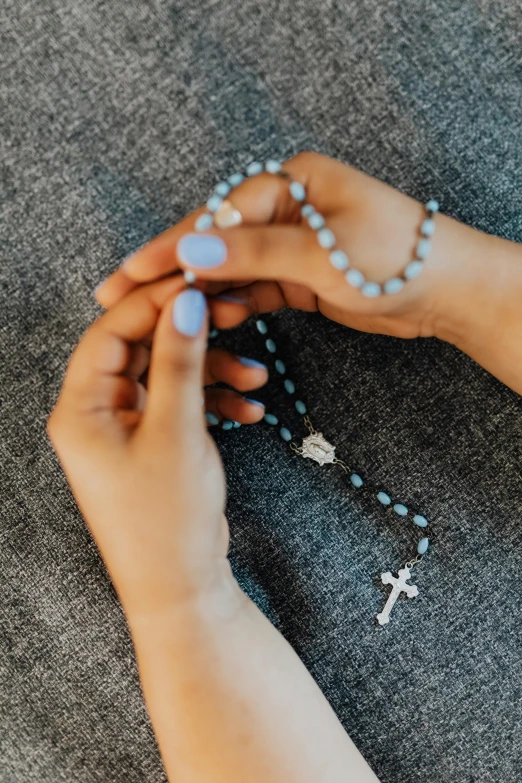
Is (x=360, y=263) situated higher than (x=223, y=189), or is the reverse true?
(x=223, y=189)

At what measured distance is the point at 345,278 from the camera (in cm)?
71

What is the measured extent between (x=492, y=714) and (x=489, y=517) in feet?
0.88

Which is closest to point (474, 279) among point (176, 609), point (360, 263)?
point (360, 263)

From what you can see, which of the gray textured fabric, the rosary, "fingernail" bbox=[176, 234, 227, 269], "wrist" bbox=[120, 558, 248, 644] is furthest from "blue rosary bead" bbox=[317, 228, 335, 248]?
"wrist" bbox=[120, 558, 248, 644]

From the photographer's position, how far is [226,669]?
2.35 ft

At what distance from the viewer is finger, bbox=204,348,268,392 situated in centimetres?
81

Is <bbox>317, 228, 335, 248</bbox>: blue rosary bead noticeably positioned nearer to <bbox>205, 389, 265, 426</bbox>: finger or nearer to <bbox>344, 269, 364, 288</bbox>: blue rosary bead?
<bbox>344, 269, 364, 288</bbox>: blue rosary bead

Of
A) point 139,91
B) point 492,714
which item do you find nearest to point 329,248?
point 139,91

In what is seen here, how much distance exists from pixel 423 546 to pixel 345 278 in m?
0.40

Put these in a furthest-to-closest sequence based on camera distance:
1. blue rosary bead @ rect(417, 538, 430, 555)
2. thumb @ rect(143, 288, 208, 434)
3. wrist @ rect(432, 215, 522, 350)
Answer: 1. blue rosary bead @ rect(417, 538, 430, 555)
2. wrist @ rect(432, 215, 522, 350)
3. thumb @ rect(143, 288, 208, 434)

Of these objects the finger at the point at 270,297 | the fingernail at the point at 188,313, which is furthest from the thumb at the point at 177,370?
the finger at the point at 270,297

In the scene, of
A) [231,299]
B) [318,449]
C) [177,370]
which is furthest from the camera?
[318,449]

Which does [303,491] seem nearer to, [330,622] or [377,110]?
[330,622]

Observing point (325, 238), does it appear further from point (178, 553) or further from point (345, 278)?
point (178, 553)
